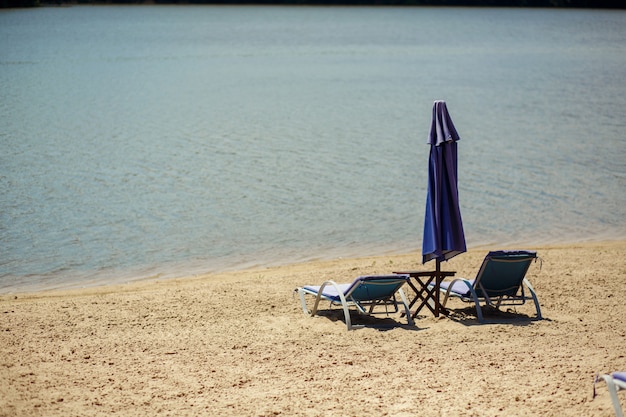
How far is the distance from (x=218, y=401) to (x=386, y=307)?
3.29 m

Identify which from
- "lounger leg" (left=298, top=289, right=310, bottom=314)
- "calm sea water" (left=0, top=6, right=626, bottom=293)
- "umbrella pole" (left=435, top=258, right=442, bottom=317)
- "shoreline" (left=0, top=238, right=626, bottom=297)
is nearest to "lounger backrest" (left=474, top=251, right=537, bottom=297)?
"umbrella pole" (left=435, top=258, right=442, bottom=317)

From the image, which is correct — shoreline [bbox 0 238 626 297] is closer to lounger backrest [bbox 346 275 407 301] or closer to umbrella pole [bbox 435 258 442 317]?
umbrella pole [bbox 435 258 442 317]

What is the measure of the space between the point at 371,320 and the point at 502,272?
154 centimetres

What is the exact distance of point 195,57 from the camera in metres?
52.8

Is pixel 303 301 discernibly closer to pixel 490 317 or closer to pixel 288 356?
pixel 288 356

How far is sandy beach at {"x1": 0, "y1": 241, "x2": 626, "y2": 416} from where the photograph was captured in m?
6.67

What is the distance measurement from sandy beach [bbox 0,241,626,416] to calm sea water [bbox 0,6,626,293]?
9.78 feet

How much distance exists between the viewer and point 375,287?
880cm

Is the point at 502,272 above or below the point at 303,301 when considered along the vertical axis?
above

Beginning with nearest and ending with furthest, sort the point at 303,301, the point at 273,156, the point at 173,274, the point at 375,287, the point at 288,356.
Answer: the point at 288,356 < the point at 375,287 < the point at 303,301 < the point at 173,274 < the point at 273,156

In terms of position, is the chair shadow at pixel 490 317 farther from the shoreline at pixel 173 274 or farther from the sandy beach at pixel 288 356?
the shoreline at pixel 173 274

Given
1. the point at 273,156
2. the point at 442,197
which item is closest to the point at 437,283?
the point at 442,197

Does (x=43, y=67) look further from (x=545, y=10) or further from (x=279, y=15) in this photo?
(x=545, y=10)

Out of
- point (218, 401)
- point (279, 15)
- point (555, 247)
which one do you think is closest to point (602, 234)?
point (555, 247)
